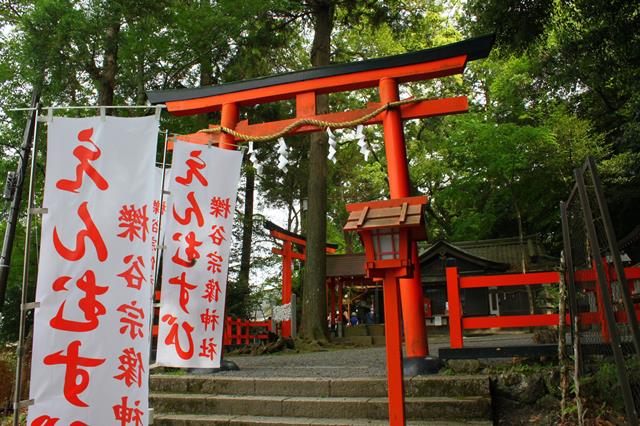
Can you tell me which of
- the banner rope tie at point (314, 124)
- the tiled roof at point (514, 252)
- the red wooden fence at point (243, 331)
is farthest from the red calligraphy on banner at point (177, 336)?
the tiled roof at point (514, 252)

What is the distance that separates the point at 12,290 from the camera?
14.8m

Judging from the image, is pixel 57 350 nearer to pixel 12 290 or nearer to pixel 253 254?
pixel 12 290

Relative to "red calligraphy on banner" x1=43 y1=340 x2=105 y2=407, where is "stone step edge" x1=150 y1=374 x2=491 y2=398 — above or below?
below

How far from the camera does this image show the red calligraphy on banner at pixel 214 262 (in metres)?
5.77

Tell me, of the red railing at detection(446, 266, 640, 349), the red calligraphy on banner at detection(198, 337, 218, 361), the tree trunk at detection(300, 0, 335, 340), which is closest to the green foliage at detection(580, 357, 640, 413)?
the red railing at detection(446, 266, 640, 349)

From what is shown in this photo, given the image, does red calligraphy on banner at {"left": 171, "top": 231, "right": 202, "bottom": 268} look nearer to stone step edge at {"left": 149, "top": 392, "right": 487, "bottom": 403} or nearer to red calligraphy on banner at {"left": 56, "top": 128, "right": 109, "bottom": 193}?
stone step edge at {"left": 149, "top": 392, "right": 487, "bottom": 403}

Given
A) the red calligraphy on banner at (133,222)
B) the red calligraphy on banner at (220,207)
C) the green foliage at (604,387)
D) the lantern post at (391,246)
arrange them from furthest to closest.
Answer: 1. the red calligraphy on banner at (220,207)
2. the green foliage at (604,387)
3. the lantern post at (391,246)
4. the red calligraphy on banner at (133,222)

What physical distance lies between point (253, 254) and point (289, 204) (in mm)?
3065

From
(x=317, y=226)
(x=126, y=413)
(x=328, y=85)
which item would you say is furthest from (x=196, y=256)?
(x=317, y=226)

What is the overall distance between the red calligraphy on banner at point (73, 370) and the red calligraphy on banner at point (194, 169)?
9.28 feet

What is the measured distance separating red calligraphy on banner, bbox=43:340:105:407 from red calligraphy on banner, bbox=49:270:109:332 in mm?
120

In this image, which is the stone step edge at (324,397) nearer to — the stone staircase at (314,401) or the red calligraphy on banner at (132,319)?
the stone staircase at (314,401)

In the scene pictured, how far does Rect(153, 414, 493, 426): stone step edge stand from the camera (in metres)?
4.78

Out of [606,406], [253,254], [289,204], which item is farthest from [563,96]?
[606,406]
